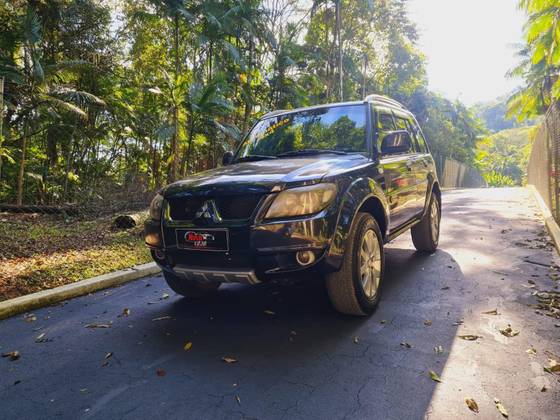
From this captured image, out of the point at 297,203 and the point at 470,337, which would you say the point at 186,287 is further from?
the point at 470,337

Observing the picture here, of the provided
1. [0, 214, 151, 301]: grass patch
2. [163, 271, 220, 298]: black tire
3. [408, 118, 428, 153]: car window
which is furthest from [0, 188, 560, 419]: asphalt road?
[408, 118, 428, 153]: car window

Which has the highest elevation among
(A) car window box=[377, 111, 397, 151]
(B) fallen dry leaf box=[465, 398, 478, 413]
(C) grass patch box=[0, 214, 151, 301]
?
(A) car window box=[377, 111, 397, 151]

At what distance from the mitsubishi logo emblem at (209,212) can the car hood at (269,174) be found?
0.11 metres

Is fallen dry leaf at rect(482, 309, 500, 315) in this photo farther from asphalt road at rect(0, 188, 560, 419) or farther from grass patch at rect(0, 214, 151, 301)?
grass patch at rect(0, 214, 151, 301)

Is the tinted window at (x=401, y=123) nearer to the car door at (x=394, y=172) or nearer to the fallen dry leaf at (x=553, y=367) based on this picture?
the car door at (x=394, y=172)

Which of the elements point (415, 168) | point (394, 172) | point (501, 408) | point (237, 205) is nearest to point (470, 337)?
point (501, 408)

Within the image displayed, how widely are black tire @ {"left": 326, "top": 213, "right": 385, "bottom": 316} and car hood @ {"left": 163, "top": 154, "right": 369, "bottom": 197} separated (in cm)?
50

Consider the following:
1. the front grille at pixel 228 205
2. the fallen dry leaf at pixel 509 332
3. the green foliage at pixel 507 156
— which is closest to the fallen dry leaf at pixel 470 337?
the fallen dry leaf at pixel 509 332

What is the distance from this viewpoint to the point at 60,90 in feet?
37.4

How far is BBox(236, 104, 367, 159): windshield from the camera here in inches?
162

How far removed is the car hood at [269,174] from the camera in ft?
9.91

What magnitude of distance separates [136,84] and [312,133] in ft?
44.7

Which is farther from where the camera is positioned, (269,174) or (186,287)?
(186,287)

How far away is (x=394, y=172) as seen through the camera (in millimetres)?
4340
